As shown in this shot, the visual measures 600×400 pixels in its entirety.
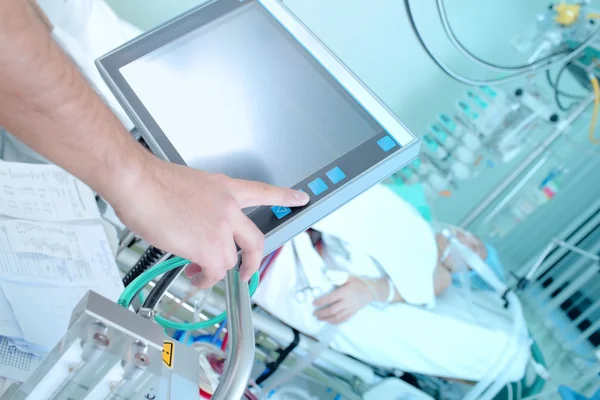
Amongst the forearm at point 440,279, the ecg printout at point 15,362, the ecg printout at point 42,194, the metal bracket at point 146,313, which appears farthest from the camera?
the forearm at point 440,279

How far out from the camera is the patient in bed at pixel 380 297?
1198 millimetres

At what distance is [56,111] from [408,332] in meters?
1.06

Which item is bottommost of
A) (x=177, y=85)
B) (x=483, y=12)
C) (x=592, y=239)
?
(x=177, y=85)

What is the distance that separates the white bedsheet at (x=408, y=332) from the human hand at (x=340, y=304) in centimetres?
2

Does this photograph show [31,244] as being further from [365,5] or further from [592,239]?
[592,239]

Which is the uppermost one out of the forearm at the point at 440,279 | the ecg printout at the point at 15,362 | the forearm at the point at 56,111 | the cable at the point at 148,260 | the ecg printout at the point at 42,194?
the forearm at the point at 440,279

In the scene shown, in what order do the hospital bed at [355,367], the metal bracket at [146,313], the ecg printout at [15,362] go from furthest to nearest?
the hospital bed at [355,367] → the ecg printout at [15,362] → the metal bracket at [146,313]

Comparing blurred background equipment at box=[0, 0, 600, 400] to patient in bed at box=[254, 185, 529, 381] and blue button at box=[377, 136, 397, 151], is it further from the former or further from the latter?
blue button at box=[377, 136, 397, 151]

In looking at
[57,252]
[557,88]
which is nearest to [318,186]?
[57,252]

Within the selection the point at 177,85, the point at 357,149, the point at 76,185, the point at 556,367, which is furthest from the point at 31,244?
the point at 556,367

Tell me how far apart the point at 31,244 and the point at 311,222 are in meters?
0.58

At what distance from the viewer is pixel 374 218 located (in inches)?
49.8

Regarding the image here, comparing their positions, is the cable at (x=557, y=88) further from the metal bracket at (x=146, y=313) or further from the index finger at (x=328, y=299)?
the metal bracket at (x=146, y=313)

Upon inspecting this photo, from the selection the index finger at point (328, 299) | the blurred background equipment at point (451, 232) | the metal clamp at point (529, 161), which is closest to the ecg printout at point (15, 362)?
the blurred background equipment at point (451, 232)
